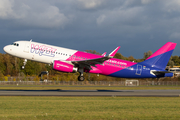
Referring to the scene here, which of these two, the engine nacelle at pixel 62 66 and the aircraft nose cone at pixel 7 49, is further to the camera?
the aircraft nose cone at pixel 7 49

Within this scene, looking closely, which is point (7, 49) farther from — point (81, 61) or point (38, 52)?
point (81, 61)

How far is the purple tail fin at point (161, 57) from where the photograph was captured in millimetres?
46500

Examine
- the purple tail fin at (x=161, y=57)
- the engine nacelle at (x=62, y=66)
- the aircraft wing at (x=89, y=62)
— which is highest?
the purple tail fin at (x=161, y=57)

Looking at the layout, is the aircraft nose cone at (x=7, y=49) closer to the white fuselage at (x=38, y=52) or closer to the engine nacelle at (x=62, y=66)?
the white fuselage at (x=38, y=52)

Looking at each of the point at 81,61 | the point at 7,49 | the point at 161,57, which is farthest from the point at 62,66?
the point at 161,57

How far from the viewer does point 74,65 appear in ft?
138

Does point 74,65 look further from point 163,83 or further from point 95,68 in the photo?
point 163,83

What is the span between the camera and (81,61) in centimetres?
4106

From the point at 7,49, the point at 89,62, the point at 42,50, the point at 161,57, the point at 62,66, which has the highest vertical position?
the point at 7,49

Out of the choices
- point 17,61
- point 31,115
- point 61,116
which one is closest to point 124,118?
point 61,116

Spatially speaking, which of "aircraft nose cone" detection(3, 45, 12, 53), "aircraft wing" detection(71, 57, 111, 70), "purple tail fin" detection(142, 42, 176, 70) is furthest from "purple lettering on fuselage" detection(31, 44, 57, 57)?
"purple tail fin" detection(142, 42, 176, 70)

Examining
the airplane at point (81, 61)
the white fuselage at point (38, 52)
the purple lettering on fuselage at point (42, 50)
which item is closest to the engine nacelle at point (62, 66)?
the airplane at point (81, 61)

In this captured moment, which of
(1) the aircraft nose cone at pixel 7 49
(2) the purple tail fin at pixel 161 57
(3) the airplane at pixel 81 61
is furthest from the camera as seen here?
(2) the purple tail fin at pixel 161 57

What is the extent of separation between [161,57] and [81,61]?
50.9 ft
